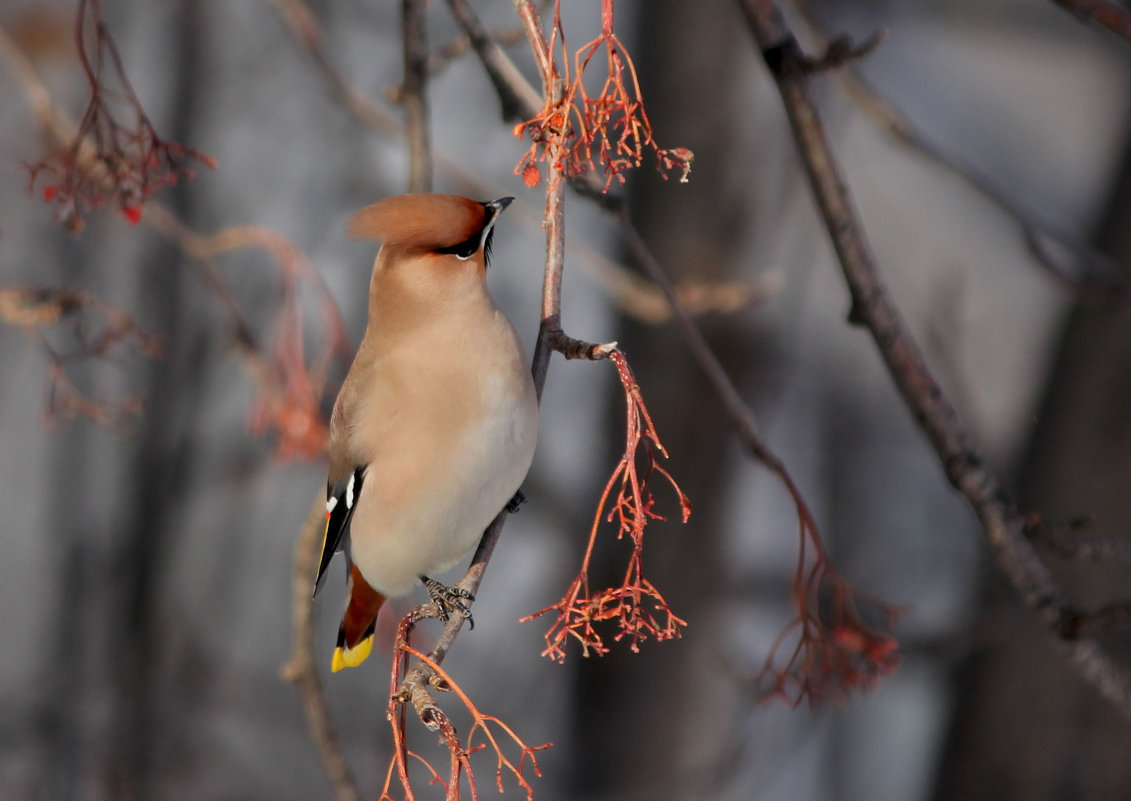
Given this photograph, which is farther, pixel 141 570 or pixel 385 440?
pixel 141 570

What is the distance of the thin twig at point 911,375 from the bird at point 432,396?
449 mm

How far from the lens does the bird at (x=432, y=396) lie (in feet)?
4.39

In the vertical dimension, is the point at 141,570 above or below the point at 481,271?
below

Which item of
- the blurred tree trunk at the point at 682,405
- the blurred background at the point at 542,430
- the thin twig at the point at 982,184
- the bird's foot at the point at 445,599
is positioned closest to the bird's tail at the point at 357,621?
the bird's foot at the point at 445,599

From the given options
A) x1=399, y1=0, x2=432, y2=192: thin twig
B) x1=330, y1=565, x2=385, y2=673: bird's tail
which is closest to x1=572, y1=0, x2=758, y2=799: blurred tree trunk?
x1=330, y1=565, x2=385, y2=673: bird's tail

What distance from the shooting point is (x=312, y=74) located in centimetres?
460

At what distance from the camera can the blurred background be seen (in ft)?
11.9

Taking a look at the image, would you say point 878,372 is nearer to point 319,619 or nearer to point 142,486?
point 319,619

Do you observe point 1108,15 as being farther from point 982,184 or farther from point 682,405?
point 682,405

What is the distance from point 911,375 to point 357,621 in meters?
1.04

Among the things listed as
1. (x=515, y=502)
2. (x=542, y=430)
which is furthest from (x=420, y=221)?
(x=542, y=430)

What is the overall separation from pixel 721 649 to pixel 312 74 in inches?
119

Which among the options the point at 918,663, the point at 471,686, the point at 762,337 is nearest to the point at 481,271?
the point at 762,337

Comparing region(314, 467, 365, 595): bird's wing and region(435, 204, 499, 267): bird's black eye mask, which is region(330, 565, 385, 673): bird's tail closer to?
region(314, 467, 365, 595): bird's wing
